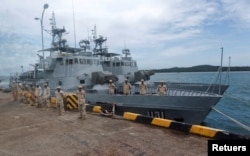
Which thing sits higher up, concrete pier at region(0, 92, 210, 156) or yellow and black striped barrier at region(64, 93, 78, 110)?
yellow and black striped barrier at region(64, 93, 78, 110)

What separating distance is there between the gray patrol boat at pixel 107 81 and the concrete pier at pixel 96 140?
390 centimetres

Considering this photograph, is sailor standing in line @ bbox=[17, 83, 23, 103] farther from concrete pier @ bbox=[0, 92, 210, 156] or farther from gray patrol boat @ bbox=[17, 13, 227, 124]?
concrete pier @ bbox=[0, 92, 210, 156]

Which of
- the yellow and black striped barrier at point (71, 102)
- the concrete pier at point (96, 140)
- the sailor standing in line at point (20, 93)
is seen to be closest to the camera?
the concrete pier at point (96, 140)

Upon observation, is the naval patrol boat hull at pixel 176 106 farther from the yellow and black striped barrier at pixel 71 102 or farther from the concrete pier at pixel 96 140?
the concrete pier at pixel 96 140

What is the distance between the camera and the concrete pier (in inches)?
265

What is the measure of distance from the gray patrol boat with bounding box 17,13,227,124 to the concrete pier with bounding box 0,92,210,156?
3.90m

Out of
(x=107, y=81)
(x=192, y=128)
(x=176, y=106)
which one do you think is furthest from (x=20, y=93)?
(x=192, y=128)

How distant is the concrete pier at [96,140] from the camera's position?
265 inches

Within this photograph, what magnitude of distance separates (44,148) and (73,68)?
41.2 ft

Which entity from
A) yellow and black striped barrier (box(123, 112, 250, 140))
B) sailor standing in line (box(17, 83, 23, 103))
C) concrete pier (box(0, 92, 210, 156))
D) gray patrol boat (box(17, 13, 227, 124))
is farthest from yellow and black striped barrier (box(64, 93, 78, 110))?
sailor standing in line (box(17, 83, 23, 103))

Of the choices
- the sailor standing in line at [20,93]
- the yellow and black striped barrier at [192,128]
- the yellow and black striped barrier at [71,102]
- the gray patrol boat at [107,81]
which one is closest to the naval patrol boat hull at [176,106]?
the gray patrol boat at [107,81]

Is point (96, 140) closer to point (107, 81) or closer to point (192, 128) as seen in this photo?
point (192, 128)

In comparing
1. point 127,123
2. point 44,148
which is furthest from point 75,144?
point 127,123

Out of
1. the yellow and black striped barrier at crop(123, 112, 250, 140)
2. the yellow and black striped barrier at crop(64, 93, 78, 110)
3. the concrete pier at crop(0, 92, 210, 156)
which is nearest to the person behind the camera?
the concrete pier at crop(0, 92, 210, 156)
